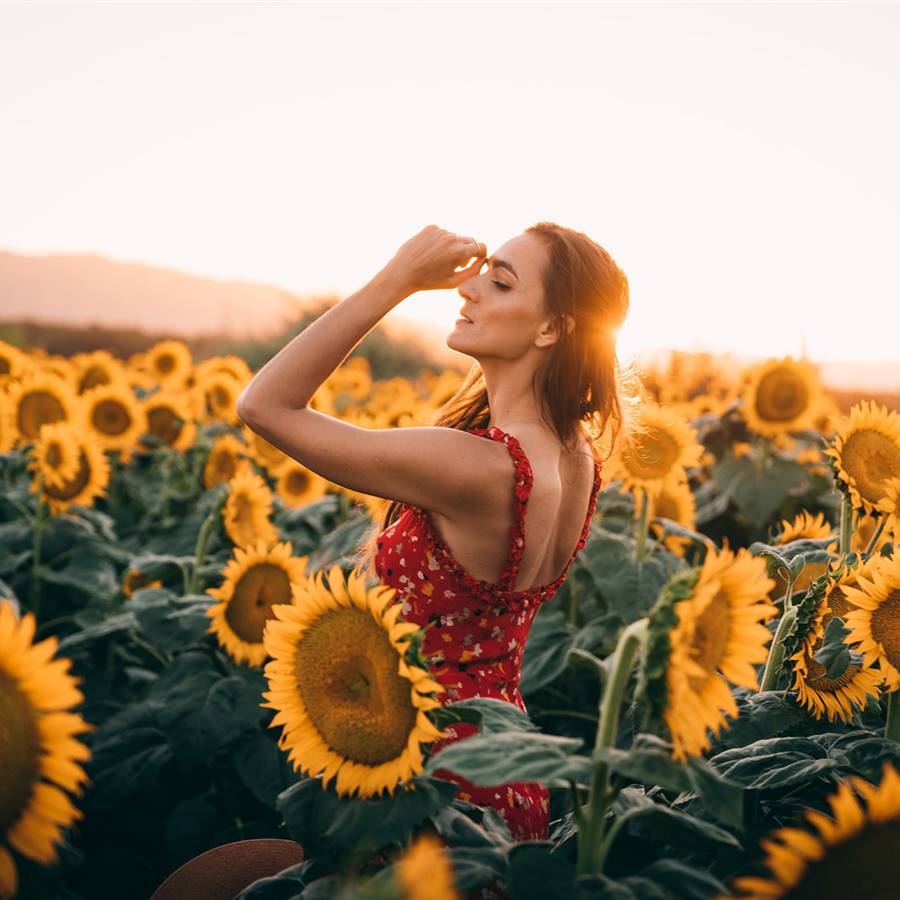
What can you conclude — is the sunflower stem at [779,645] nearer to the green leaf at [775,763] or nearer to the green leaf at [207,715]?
the green leaf at [775,763]

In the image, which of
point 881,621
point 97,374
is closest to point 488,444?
point 881,621

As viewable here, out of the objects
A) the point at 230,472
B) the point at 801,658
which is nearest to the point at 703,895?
the point at 801,658

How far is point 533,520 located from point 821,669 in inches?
28.0

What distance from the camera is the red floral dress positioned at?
88.7 inches

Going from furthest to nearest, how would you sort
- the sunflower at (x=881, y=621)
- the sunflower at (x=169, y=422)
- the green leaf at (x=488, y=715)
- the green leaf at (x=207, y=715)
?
the sunflower at (x=169, y=422) → the green leaf at (x=207, y=715) → the sunflower at (x=881, y=621) → the green leaf at (x=488, y=715)

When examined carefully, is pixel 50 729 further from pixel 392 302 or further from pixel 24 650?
pixel 392 302

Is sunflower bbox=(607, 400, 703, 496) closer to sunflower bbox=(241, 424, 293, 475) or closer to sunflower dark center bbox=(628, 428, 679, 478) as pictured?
sunflower dark center bbox=(628, 428, 679, 478)

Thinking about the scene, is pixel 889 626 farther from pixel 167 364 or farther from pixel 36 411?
pixel 167 364

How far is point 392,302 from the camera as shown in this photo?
2252 mm

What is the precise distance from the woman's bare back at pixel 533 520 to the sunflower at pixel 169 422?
3.39 meters

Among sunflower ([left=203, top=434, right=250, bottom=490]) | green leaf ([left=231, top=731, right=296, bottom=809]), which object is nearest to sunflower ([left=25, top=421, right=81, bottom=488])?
sunflower ([left=203, top=434, right=250, bottom=490])

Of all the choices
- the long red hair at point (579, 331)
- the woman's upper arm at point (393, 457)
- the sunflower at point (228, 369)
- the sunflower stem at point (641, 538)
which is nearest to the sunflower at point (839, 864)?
the woman's upper arm at point (393, 457)

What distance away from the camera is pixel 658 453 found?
389 cm

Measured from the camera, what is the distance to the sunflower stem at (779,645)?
188cm
